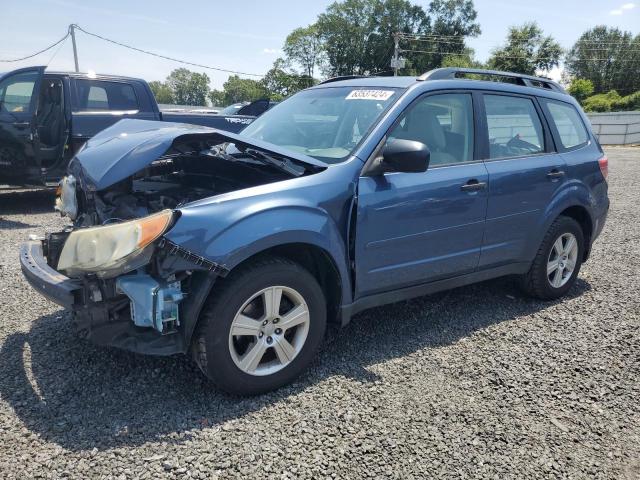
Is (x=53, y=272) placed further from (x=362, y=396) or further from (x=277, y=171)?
(x=362, y=396)

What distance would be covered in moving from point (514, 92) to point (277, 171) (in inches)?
90.3

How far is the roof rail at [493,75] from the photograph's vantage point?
3.80 meters

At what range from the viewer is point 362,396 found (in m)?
2.92

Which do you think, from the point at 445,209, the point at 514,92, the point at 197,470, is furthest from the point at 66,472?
the point at 514,92

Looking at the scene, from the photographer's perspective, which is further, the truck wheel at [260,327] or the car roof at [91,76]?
the car roof at [91,76]

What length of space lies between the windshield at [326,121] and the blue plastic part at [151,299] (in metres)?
1.33

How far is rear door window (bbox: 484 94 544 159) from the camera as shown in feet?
13.0

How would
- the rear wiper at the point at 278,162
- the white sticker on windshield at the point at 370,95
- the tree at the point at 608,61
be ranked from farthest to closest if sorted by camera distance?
the tree at the point at 608,61, the white sticker on windshield at the point at 370,95, the rear wiper at the point at 278,162

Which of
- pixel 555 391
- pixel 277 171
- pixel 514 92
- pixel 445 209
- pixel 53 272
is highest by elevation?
pixel 514 92

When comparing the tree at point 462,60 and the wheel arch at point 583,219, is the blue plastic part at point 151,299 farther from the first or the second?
the tree at point 462,60

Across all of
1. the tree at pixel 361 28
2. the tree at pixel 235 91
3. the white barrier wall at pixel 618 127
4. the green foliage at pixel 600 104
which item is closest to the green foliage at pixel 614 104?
the green foliage at pixel 600 104

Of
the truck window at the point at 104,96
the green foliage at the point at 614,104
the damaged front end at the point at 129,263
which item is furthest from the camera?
the green foliage at the point at 614,104

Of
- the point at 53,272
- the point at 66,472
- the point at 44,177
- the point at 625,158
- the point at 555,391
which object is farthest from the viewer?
the point at 625,158

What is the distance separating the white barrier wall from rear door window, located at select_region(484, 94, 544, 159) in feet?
96.0
